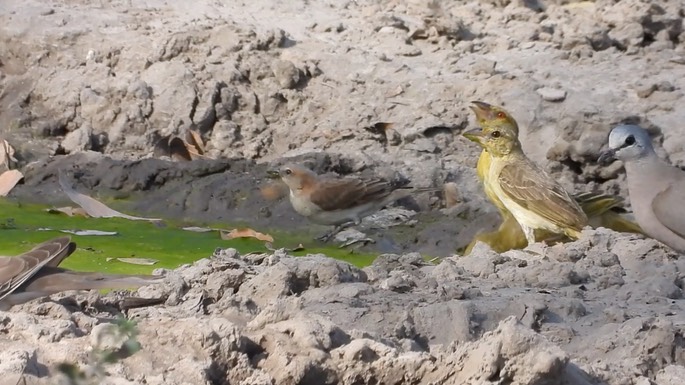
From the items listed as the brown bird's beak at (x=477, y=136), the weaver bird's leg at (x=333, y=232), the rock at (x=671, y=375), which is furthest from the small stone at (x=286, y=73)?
the rock at (x=671, y=375)

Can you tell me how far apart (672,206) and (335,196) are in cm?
325

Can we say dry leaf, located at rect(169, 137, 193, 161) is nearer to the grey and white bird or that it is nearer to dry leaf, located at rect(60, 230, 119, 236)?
dry leaf, located at rect(60, 230, 119, 236)

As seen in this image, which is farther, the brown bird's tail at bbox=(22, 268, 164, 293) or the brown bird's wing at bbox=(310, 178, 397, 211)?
the brown bird's wing at bbox=(310, 178, 397, 211)

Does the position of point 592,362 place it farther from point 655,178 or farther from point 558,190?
point 558,190

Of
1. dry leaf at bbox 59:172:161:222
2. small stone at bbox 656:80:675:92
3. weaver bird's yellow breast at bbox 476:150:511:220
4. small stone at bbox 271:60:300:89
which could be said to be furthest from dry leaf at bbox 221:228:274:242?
small stone at bbox 656:80:675:92

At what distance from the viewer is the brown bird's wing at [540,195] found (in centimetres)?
974

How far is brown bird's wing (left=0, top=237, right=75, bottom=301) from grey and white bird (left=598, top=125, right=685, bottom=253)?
3.83 m

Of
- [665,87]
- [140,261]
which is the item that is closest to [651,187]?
[140,261]

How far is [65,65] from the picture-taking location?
520 inches

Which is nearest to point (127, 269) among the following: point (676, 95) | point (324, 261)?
point (324, 261)

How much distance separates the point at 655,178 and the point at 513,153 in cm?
182

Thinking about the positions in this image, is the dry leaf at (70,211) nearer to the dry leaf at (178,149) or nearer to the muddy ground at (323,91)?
the muddy ground at (323,91)

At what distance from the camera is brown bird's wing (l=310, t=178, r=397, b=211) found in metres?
11.2

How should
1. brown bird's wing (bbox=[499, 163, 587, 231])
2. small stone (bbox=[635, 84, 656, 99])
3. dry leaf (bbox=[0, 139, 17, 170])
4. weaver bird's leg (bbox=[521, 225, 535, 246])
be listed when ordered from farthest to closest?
small stone (bbox=[635, 84, 656, 99]) → dry leaf (bbox=[0, 139, 17, 170]) → weaver bird's leg (bbox=[521, 225, 535, 246]) → brown bird's wing (bbox=[499, 163, 587, 231])
